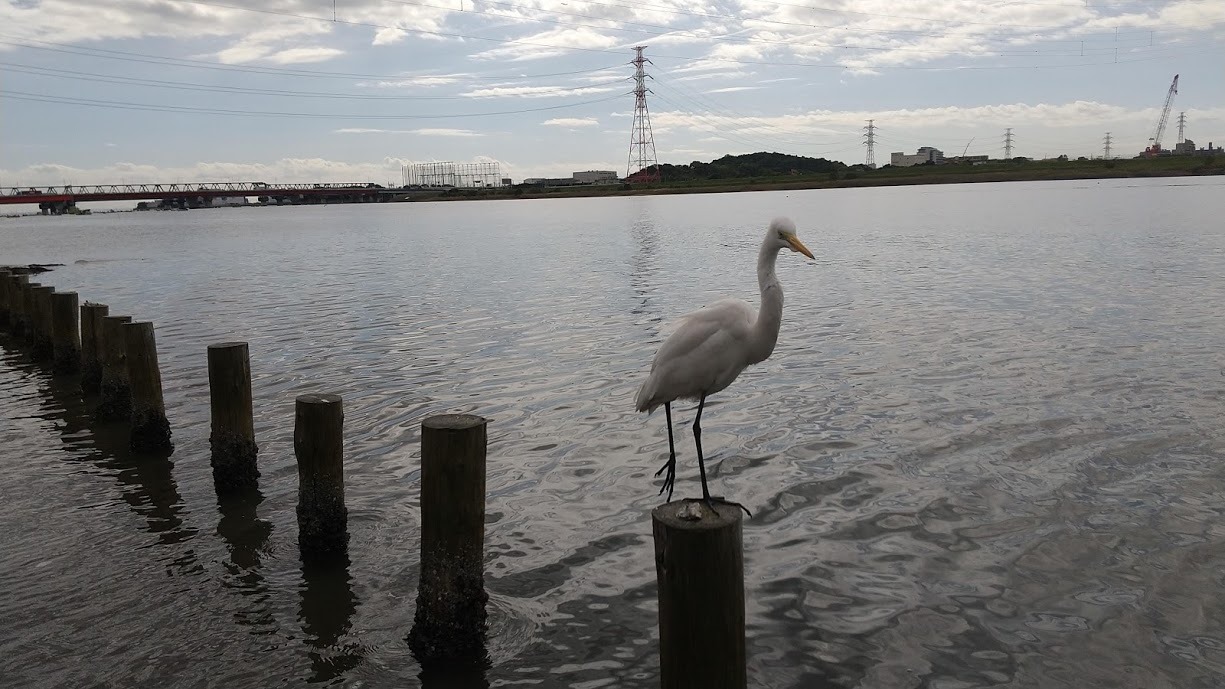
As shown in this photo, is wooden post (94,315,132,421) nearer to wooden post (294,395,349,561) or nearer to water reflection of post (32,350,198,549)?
water reflection of post (32,350,198,549)

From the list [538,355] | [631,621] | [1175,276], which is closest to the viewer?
[631,621]

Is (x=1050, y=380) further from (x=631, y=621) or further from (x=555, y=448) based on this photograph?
(x=631, y=621)

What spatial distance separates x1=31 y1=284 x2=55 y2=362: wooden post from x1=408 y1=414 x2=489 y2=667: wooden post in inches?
543

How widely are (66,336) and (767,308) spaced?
44.0 ft

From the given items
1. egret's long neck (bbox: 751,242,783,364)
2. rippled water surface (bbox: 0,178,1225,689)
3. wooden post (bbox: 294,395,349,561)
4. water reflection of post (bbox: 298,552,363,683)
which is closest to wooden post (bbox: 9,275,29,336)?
rippled water surface (bbox: 0,178,1225,689)

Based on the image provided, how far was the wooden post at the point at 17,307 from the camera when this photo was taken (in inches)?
715

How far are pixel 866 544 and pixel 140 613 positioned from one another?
19.2 feet

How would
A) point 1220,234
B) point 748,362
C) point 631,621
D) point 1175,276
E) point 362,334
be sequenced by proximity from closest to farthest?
1. point 631,621
2. point 748,362
3. point 362,334
4. point 1175,276
5. point 1220,234

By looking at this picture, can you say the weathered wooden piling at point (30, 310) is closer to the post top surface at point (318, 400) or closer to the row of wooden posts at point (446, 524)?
the row of wooden posts at point (446, 524)

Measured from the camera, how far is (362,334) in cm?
1877

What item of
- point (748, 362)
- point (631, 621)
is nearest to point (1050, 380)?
point (748, 362)

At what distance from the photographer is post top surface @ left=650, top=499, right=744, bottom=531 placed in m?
3.97

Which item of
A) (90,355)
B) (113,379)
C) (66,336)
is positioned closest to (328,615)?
(113,379)

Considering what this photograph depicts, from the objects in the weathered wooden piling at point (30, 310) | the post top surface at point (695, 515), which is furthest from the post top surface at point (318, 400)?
the weathered wooden piling at point (30, 310)
